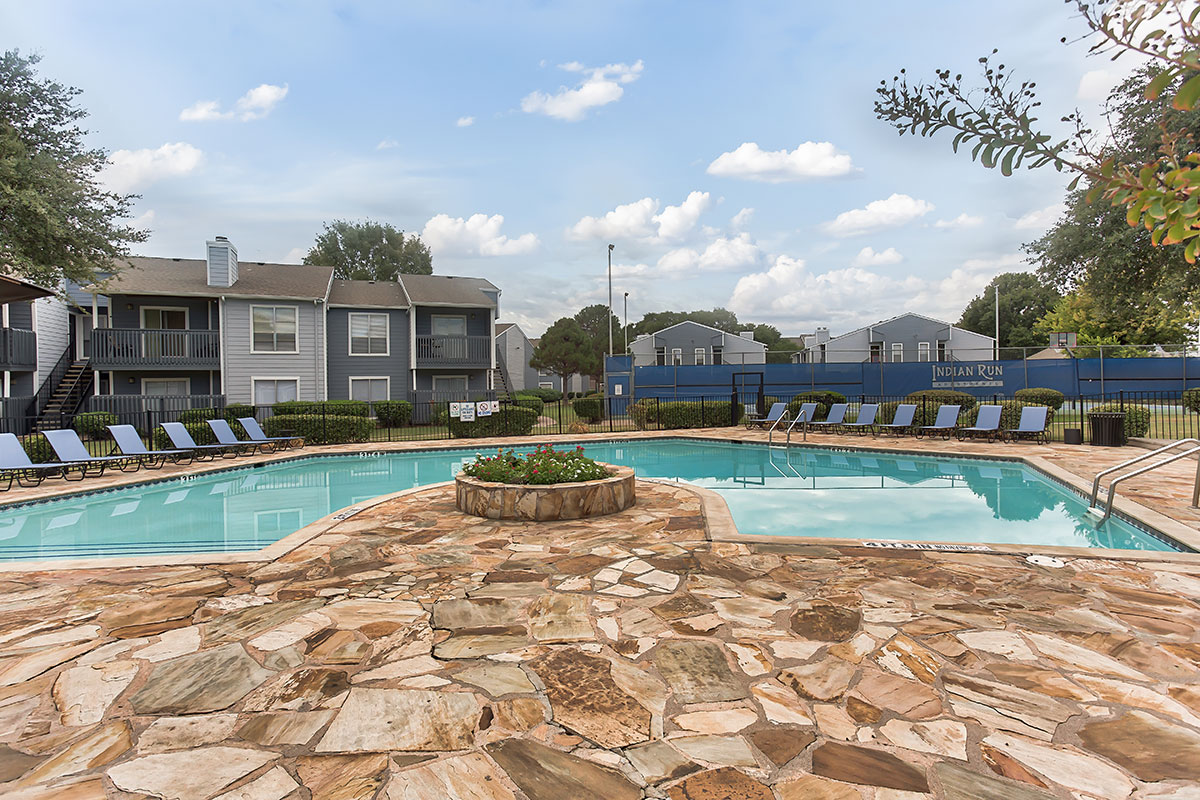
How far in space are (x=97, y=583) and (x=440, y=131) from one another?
14177 millimetres

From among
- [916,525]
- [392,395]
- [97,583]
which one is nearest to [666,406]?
[392,395]

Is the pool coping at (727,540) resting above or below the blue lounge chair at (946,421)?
below

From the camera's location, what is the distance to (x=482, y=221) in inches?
1141

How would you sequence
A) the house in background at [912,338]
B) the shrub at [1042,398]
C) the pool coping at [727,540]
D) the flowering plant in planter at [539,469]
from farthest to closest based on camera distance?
the house in background at [912,338] < the shrub at [1042,398] < the flowering plant in planter at [539,469] < the pool coping at [727,540]

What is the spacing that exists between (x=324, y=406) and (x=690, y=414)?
1130cm

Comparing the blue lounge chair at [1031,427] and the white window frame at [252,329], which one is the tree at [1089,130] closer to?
the blue lounge chair at [1031,427]

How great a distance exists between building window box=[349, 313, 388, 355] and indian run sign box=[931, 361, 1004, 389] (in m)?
22.0

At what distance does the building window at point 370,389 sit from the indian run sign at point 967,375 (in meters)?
21.8

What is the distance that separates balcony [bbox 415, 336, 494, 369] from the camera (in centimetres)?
2345

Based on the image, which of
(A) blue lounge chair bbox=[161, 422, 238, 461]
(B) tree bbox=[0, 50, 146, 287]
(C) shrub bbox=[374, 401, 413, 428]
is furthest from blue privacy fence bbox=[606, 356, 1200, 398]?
(B) tree bbox=[0, 50, 146, 287]

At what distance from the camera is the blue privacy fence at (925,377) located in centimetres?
2311

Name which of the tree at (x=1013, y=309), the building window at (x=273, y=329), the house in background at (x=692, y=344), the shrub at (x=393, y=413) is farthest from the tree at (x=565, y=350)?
the tree at (x=1013, y=309)

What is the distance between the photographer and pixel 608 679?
3191 millimetres

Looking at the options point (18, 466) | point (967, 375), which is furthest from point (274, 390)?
point (967, 375)
